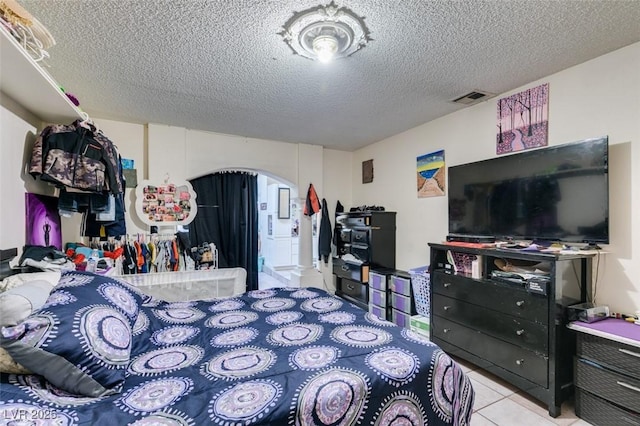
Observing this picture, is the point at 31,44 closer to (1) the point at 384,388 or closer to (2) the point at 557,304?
(1) the point at 384,388

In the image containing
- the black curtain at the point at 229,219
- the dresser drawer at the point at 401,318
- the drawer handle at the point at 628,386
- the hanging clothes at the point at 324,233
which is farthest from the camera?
the black curtain at the point at 229,219

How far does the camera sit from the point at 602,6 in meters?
1.59

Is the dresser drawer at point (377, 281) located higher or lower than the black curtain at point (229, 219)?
lower

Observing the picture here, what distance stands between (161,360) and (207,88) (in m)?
2.19

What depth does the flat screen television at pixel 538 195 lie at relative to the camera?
2004 millimetres

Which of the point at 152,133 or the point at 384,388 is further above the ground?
the point at 152,133

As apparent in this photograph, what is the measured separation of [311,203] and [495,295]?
2715mm

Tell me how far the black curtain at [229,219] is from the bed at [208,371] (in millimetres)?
3241

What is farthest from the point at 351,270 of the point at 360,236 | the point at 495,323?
the point at 495,323

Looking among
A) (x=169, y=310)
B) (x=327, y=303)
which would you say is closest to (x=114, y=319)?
(x=169, y=310)

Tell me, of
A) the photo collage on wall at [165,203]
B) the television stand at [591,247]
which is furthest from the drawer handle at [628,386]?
the photo collage on wall at [165,203]

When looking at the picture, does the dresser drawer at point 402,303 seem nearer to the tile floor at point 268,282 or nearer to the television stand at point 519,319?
the television stand at point 519,319

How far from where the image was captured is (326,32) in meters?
1.80

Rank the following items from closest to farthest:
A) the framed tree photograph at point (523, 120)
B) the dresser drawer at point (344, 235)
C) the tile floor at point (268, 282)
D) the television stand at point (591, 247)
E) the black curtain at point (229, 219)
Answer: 1. the television stand at point (591, 247)
2. the framed tree photograph at point (523, 120)
3. the dresser drawer at point (344, 235)
4. the black curtain at point (229, 219)
5. the tile floor at point (268, 282)
